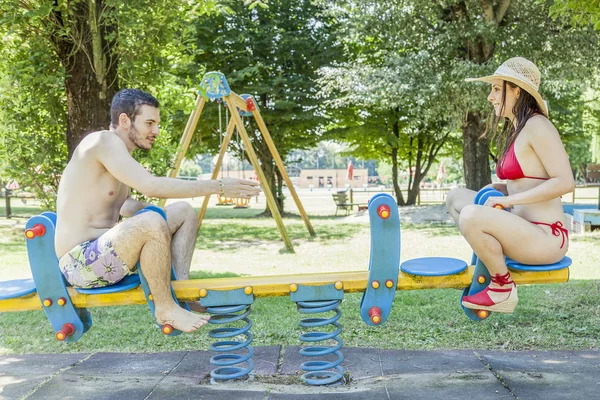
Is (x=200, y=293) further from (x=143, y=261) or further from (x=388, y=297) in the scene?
(x=388, y=297)

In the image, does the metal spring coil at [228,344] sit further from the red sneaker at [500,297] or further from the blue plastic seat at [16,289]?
the red sneaker at [500,297]

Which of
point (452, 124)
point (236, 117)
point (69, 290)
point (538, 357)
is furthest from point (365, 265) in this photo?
point (452, 124)

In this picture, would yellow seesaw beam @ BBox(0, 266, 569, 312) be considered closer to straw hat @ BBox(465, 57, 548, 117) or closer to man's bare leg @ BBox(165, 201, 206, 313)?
man's bare leg @ BBox(165, 201, 206, 313)

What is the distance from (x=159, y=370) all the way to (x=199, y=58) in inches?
676

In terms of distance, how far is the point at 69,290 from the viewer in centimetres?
346

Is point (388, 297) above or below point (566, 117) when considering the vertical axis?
below

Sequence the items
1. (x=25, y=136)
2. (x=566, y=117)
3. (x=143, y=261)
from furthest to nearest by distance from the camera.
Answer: (x=566, y=117) → (x=25, y=136) → (x=143, y=261)

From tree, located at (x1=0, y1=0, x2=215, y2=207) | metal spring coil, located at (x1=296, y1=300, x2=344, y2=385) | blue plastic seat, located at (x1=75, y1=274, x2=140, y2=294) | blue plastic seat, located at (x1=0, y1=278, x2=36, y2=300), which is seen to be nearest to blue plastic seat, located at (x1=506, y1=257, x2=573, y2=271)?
metal spring coil, located at (x1=296, y1=300, x2=344, y2=385)

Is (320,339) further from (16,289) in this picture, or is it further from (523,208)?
(16,289)

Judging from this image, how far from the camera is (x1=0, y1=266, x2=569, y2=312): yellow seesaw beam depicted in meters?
3.42

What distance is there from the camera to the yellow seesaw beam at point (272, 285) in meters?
3.42

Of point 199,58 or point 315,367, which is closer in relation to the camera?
point 315,367

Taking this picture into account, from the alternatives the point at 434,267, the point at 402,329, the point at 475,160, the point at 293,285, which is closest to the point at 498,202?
the point at 434,267

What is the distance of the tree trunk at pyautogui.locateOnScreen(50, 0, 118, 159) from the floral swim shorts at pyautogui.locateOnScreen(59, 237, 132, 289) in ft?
9.75
